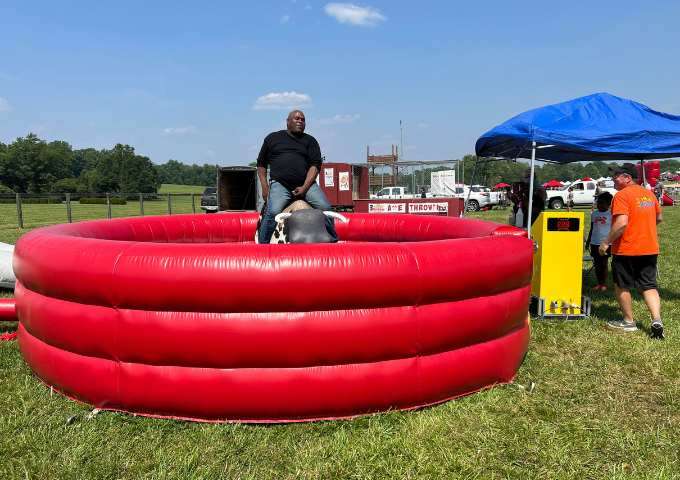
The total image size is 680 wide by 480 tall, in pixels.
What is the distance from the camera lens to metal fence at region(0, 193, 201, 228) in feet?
60.7

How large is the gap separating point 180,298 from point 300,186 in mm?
2364

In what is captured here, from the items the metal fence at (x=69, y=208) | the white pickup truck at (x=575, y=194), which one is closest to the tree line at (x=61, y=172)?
the metal fence at (x=69, y=208)

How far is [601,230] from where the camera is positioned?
6.76m

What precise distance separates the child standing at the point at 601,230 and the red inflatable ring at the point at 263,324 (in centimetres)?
434

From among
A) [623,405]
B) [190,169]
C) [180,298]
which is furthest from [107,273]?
[190,169]

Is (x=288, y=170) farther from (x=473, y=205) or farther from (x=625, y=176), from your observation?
(x=473, y=205)

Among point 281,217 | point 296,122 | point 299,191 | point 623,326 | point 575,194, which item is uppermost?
point 296,122

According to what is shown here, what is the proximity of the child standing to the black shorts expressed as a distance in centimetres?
185

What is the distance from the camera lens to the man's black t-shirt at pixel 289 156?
486 centimetres

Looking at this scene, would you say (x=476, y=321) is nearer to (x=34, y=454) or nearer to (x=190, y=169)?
(x=34, y=454)

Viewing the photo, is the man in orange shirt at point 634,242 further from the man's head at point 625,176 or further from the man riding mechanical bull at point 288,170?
the man riding mechanical bull at point 288,170

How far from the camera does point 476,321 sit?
10.5 ft

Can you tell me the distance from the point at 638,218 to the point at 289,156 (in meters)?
3.44

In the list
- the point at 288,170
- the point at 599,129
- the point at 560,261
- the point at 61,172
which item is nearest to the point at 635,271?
the point at 560,261
